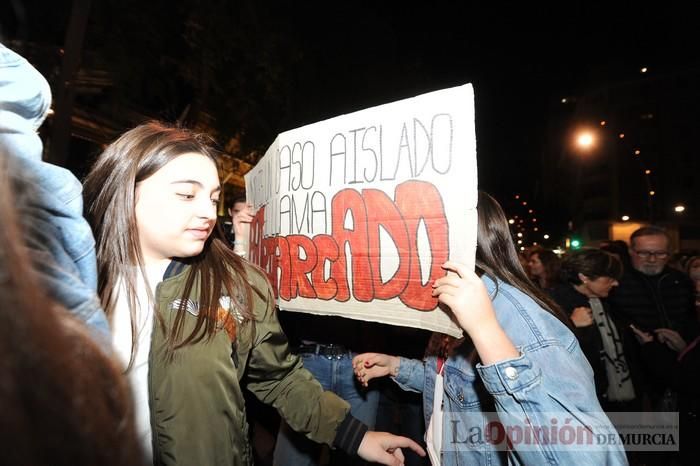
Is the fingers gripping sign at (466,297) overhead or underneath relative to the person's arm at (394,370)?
overhead

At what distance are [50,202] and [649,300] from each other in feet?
16.1

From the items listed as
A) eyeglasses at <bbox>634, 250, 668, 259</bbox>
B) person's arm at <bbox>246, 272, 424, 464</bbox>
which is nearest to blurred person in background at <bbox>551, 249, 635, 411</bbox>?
eyeglasses at <bbox>634, 250, 668, 259</bbox>

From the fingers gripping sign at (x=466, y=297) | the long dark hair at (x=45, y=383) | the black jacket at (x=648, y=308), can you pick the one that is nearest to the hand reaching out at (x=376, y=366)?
the fingers gripping sign at (x=466, y=297)

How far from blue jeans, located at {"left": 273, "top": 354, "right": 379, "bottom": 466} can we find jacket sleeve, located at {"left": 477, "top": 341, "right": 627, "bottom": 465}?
178 cm

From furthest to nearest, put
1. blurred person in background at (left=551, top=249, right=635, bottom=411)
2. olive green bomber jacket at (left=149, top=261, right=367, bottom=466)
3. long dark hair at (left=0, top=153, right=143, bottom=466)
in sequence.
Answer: blurred person in background at (left=551, top=249, right=635, bottom=411) < olive green bomber jacket at (left=149, top=261, right=367, bottom=466) < long dark hair at (left=0, top=153, right=143, bottom=466)

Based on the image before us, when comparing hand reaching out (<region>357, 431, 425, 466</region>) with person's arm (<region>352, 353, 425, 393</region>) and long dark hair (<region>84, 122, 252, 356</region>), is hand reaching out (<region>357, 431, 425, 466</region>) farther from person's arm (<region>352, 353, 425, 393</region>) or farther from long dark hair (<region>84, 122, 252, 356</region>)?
long dark hair (<region>84, 122, 252, 356</region>)

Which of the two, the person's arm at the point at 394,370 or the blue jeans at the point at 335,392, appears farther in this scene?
the blue jeans at the point at 335,392

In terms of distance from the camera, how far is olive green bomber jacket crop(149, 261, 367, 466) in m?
1.35

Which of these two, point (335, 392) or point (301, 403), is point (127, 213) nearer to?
point (301, 403)

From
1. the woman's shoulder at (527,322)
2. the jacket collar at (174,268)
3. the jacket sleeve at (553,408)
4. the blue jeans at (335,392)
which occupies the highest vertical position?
the jacket collar at (174,268)

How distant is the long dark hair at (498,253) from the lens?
5.36ft

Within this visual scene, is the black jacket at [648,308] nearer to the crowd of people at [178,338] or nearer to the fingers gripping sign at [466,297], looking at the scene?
the crowd of people at [178,338]

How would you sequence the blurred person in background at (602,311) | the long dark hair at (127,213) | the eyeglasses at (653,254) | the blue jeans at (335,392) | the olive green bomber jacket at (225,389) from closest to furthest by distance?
the olive green bomber jacket at (225,389), the long dark hair at (127,213), the blue jeans at (335,392), the blurred person in background at (602,311), the eyeglasses at (653,254)

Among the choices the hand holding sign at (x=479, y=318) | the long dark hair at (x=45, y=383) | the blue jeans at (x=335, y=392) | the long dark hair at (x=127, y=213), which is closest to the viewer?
the long dark hair at (x=45, y=383)
